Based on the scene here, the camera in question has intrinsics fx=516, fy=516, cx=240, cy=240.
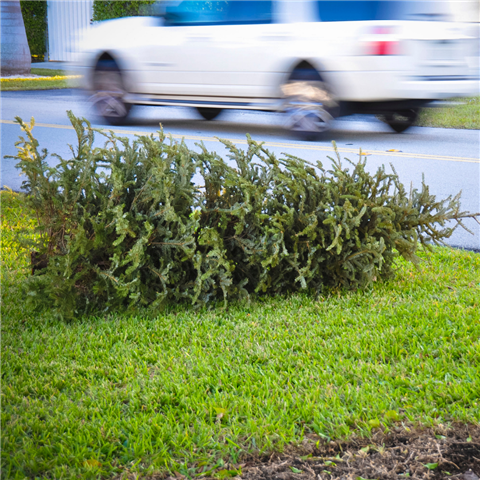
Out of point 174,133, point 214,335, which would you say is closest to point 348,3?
point 174,133

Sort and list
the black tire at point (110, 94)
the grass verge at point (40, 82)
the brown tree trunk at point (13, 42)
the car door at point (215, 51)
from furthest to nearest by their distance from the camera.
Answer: the grass verge at point (40, 82), the brown tree trunk at point (13, 42), the black tire at point (110, 94), the car door at point (215, 51)

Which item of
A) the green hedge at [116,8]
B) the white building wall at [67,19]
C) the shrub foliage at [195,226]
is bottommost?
the shrub foliage at [195,226]

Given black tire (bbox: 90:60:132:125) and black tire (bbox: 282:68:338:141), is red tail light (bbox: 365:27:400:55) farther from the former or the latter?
black tire (bbox: 90:60:132:125)

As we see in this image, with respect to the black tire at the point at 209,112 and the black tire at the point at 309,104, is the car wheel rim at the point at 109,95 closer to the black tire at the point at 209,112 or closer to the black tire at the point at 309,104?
the black tire at the point at 209,112

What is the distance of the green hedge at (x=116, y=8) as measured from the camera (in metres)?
10.6

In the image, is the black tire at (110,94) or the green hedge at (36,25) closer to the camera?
the black tire at (110,94)

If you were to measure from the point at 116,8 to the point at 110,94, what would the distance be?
562 centimetres

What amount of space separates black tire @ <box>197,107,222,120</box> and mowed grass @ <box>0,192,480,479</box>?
376 centimetres

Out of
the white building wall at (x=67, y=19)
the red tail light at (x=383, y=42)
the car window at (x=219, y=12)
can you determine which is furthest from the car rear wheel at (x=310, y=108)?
the white building wall at (x=67, y=19)

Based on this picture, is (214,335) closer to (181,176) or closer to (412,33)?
(181,176)

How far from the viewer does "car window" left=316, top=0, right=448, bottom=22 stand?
4684mm

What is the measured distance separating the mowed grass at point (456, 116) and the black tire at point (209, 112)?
2.47 metres

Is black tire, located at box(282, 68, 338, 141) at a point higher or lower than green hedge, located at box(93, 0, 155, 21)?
lower

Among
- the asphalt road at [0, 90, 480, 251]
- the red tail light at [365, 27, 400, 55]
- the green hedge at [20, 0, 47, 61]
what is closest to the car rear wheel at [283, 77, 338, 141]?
the asphalt road at [0, 90, 480, 251]
